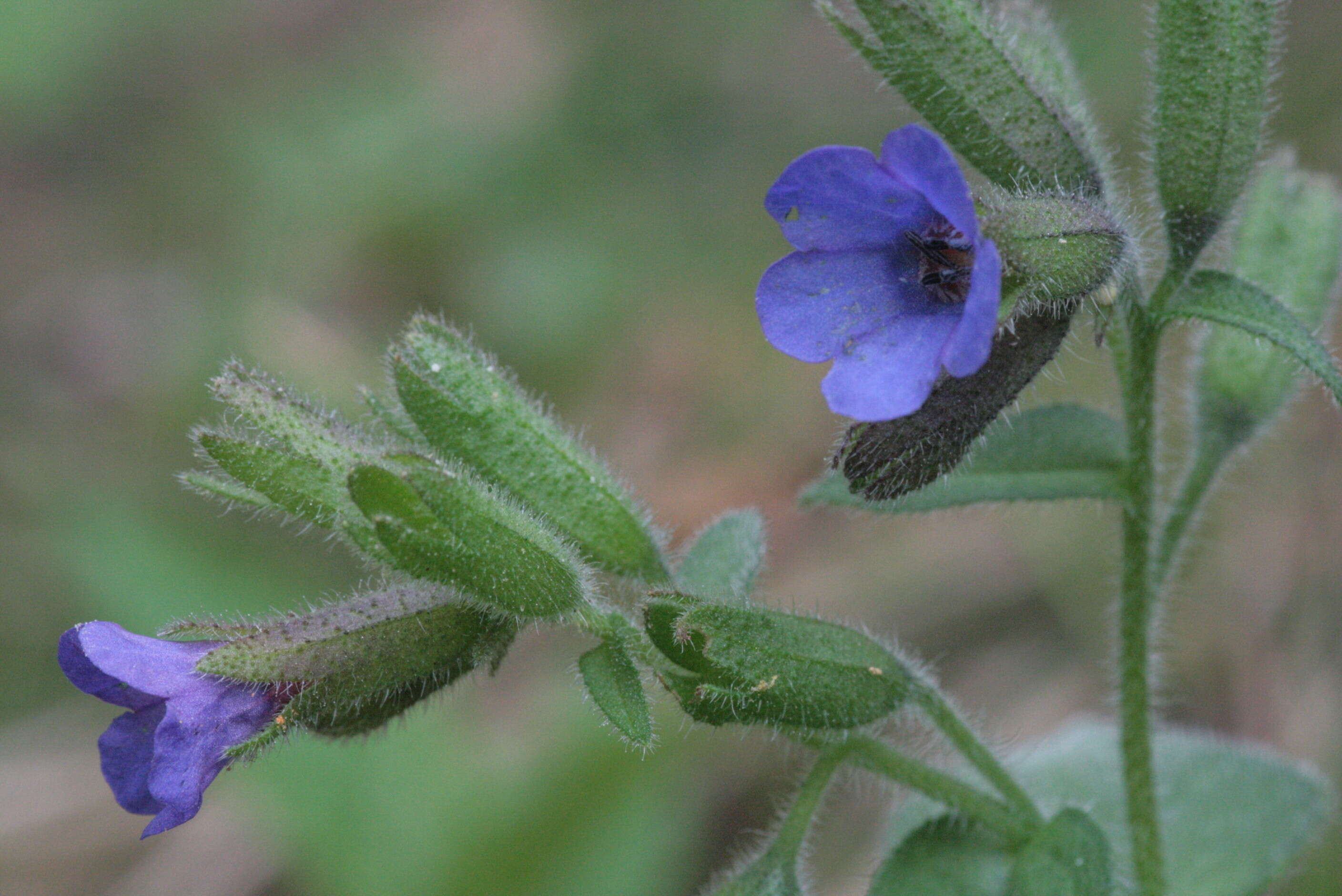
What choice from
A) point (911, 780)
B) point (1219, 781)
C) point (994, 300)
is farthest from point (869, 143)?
point (994, 300)

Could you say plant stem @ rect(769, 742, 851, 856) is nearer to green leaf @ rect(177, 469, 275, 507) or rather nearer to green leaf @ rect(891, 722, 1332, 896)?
green leaf @ rect(891, 722, 1332, 896)

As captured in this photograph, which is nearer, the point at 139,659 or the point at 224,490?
the point at 139,659

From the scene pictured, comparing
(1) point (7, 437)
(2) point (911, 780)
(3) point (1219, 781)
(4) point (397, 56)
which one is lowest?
(3) point (1219, 781)

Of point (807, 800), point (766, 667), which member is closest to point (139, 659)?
point (766, 667)

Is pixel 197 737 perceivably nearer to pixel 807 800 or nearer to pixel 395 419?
pixel 395 419

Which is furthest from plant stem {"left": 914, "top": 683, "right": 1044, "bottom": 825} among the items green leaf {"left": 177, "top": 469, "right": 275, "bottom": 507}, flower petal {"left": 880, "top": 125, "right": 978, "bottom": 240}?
green leaf {"left": 177, "top": 469, "right": 275, "bottom": 507}

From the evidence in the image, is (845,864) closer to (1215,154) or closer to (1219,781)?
(1219,781)
